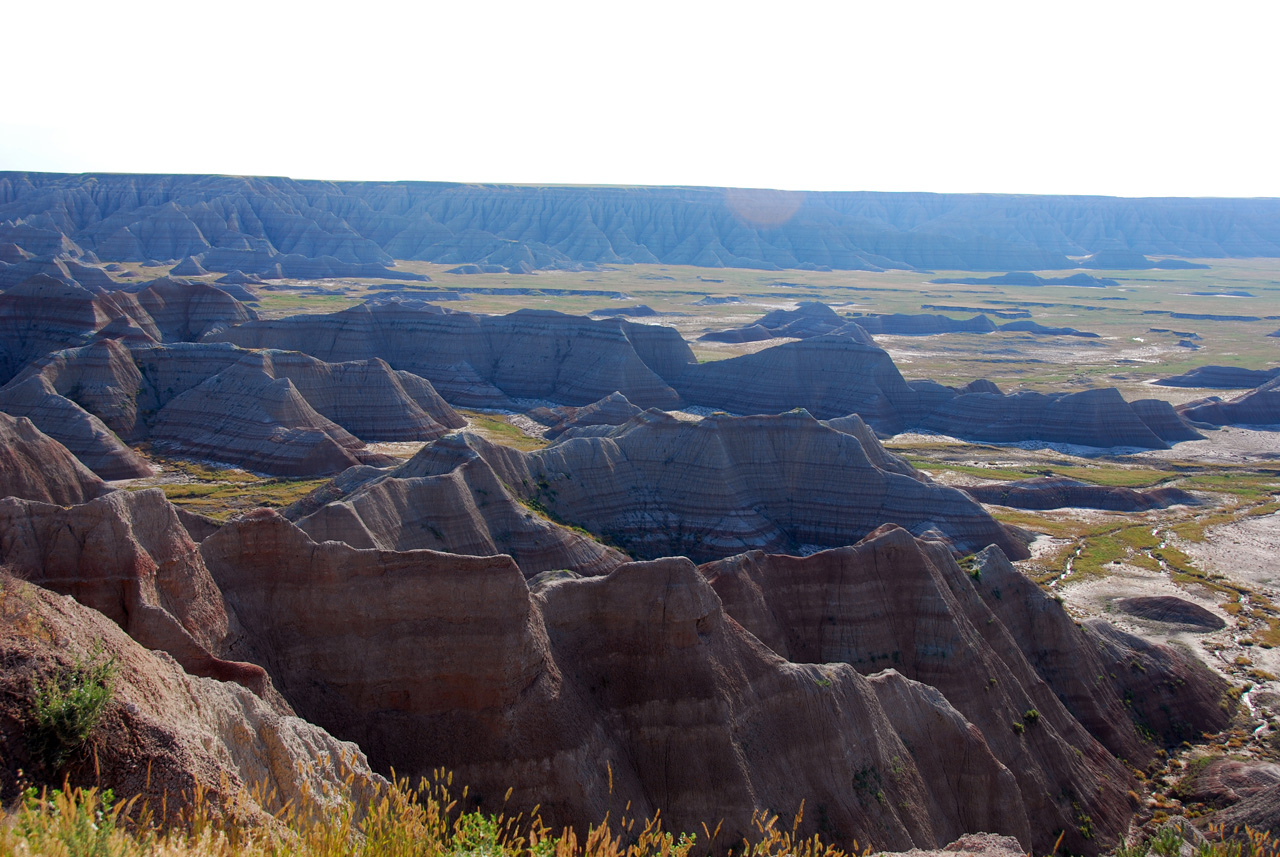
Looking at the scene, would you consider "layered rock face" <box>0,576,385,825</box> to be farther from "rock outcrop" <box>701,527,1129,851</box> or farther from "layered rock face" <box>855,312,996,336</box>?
"layered rock face" <box>855,312,996,336</box>

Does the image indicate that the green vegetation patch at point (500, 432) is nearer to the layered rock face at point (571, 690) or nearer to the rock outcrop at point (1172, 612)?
the rock outcrop at point (1172, 612)

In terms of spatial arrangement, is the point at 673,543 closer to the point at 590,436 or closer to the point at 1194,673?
the point at 590,436

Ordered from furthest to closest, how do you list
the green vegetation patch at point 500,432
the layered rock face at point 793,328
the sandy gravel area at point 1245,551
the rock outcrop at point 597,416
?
the layered rock face at point 793,328, the green vegetation patch at point 500,432, the rock outcrop at point 597,416, the sandy gravel area at point 1245,551

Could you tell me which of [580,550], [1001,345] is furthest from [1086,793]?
[1001,345]

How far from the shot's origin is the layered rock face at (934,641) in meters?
29.2

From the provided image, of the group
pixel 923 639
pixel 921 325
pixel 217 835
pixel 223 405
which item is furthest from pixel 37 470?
pixel 921 325

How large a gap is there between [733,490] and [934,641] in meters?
22.0

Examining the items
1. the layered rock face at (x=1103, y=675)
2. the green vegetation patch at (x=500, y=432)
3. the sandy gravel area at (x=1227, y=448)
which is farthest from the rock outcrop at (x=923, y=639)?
the sandy gravel area at (x=1227, y=448)

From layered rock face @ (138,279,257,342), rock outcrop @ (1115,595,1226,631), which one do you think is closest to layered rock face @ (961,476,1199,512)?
rock outcrop @ (1115,595,1226,631)

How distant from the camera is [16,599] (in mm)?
13312

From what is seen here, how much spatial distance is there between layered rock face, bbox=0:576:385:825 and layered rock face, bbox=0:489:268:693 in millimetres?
3111

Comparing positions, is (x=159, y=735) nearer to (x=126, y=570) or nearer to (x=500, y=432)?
(x=126, y=570)

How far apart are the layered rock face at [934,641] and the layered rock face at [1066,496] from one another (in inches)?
1451

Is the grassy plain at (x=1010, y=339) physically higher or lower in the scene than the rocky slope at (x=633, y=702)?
lower
